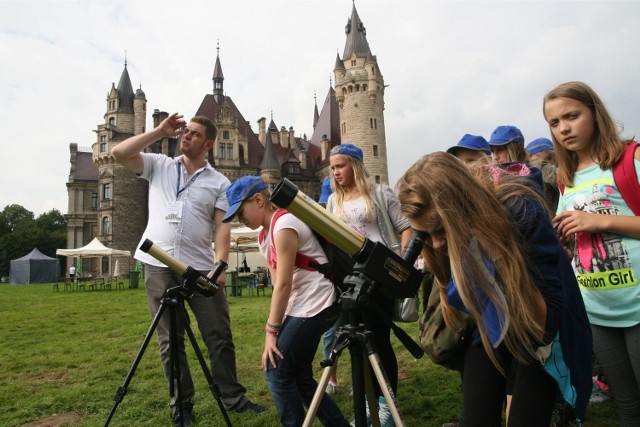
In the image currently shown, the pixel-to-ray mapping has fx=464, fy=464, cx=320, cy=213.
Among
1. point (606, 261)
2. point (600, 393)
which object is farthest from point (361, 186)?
point (600, 393)

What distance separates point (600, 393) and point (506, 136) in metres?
2.27

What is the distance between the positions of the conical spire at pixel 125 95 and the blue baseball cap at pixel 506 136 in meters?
48.0

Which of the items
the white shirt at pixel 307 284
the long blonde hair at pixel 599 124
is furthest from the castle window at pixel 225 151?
the long blonde hair at pixel 599 124

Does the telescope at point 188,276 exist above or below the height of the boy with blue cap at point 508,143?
below

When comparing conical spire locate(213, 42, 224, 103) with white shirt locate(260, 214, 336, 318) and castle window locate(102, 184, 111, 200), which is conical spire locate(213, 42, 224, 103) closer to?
castle window locate(102, 184, 111, 200)

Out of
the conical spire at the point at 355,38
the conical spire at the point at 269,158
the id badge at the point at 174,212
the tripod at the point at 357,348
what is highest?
the conical spire at the point at 355,38

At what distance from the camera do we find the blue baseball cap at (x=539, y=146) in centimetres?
409

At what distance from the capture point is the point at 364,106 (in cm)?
4272

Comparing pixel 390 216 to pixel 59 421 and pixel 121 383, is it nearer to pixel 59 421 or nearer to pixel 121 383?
pixel 59 421

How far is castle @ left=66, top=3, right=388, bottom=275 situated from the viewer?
42875mm

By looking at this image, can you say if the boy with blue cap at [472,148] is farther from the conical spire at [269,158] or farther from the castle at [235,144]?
the conical spire at [269,158]

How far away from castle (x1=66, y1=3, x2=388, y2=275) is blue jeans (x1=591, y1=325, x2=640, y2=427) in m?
39.2

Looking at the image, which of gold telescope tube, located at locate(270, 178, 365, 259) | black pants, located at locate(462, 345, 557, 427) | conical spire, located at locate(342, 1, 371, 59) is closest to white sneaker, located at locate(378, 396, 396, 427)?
black pants, located at locate(462, 345, 557, 427)

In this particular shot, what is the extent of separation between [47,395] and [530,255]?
15.5 ft
